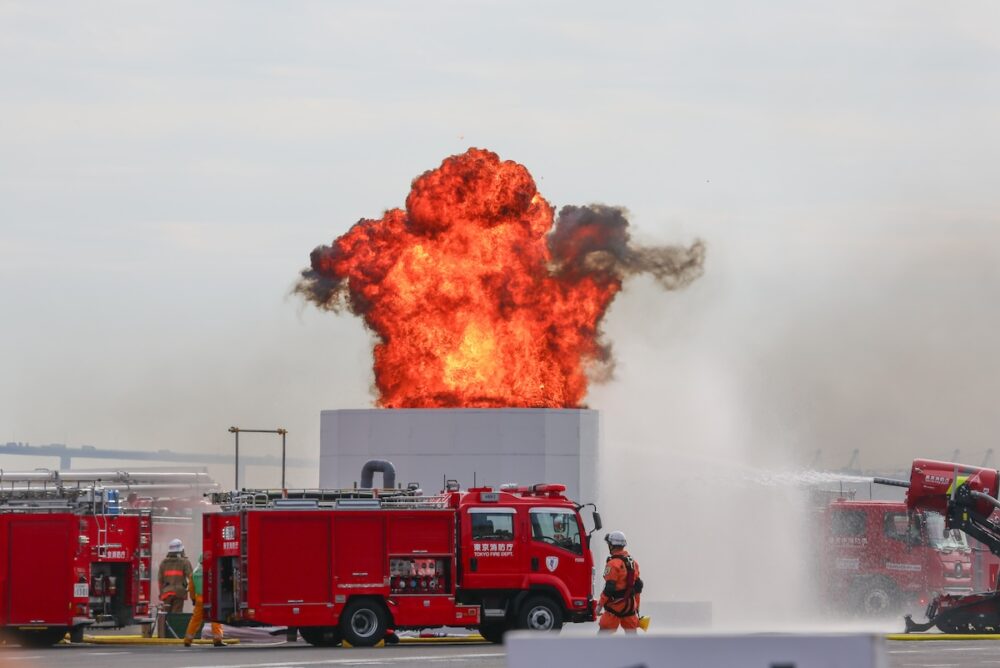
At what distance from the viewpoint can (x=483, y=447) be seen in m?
38.5

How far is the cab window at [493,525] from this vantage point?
29125mm

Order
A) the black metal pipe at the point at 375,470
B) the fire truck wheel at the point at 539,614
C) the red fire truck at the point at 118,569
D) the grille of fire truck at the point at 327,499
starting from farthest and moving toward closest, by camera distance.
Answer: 1. the black metal pipe at the point at 375,470
2. the red fire truck at the point at 118,569
3. the fire truck wheel at the point at 539,614
4. the grille of fire truck at the point at 327,499

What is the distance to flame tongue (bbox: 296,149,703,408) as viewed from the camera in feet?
139

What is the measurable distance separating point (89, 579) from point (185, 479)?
14258 millimetres

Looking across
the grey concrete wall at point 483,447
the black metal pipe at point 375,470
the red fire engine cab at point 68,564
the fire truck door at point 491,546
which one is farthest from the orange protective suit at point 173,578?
the grey concrete wall at point 483,447

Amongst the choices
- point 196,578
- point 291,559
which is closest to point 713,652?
point 291,559

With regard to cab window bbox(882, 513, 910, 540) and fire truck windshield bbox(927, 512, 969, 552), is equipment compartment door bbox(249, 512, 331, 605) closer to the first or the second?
cab window bbox(882, 513, 910, 540)

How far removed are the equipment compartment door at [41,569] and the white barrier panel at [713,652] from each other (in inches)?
983

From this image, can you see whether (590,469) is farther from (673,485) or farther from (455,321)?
(455,321)

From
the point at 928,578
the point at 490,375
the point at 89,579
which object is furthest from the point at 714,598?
the point at 89,579

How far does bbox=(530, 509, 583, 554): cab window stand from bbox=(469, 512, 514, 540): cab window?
15.2 inches

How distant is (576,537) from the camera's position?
29.5 m

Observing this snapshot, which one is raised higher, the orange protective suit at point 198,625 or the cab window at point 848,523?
the cab window at point 848,523

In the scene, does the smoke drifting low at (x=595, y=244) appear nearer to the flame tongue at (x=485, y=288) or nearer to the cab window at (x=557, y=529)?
the flame tongue at (x=485, y=288)
